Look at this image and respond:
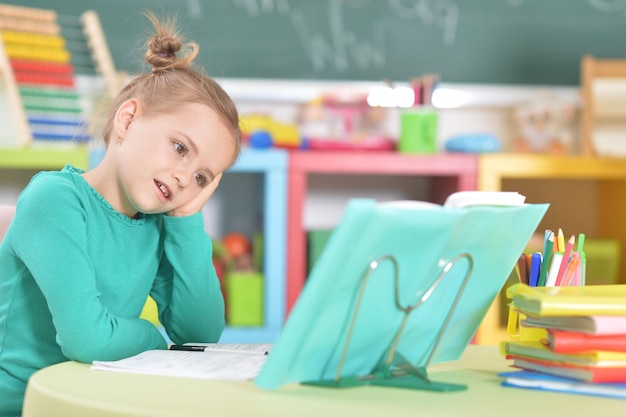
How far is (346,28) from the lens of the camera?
10.6 feet

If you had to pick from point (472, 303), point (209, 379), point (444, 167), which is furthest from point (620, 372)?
point (444, 167)

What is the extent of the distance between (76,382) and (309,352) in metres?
0.23

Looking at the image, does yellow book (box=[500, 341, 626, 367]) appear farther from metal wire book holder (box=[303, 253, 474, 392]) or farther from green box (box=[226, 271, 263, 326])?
green box (box=[226, 271, 263, 326])

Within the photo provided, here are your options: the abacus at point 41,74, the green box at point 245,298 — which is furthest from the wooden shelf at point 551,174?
the abacus at point 41,74

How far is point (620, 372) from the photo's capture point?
906 mm

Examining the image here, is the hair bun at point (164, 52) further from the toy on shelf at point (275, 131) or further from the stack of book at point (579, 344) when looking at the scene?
the toy on shelf at point (275, 131)

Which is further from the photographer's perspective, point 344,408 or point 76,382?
point 76,382

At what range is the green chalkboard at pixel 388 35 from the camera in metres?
3.15

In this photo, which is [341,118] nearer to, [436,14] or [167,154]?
[436,14]

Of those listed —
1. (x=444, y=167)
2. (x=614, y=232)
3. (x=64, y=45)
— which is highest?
(x=64, y=45)

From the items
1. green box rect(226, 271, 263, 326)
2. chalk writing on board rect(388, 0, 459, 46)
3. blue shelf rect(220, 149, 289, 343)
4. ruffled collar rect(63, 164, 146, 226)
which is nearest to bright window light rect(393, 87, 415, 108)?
chalk writing on board rect(388, 0, 459, 46)

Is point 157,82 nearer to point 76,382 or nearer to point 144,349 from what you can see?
point 144,349

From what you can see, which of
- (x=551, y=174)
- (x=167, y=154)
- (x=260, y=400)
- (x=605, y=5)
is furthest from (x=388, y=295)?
(x=605, y=5)

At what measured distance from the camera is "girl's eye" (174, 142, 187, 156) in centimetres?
124
